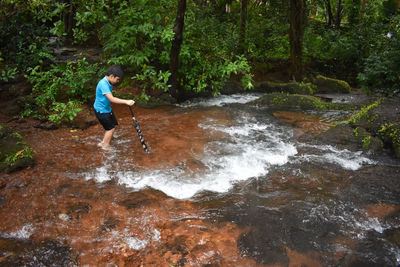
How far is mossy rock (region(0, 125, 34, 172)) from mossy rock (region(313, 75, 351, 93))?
10.9 metres

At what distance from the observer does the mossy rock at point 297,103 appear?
8766 millimetres

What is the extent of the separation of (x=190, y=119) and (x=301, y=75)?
6.15 meters

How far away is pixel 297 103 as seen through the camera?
901 centimetres

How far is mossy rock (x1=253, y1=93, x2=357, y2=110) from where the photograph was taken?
8.77m

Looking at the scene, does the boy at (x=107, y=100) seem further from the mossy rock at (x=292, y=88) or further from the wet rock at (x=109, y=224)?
the mossy rock at (x=292, y=88)

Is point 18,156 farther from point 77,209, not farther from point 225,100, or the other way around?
point 225,100

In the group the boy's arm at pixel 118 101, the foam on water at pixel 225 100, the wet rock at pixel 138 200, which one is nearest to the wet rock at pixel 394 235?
the wet rock at pixel 138 200

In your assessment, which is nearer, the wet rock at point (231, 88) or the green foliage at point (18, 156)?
the green foliage at point (18, 156)

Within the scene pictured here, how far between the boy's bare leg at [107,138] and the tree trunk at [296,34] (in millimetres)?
8275

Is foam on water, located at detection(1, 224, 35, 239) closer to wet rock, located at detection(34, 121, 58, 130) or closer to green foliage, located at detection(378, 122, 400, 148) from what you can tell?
wet rock, located at detection(34, 121, 58, 130)

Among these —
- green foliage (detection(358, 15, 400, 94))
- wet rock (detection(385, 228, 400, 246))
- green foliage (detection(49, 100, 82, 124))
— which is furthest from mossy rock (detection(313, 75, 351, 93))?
green foliage (detection(49, 100, 82, 124))

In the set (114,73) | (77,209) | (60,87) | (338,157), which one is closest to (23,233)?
(77,209)

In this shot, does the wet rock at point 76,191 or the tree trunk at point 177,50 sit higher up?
the tree trunk at point 177,50

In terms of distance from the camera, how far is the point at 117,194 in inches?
161
